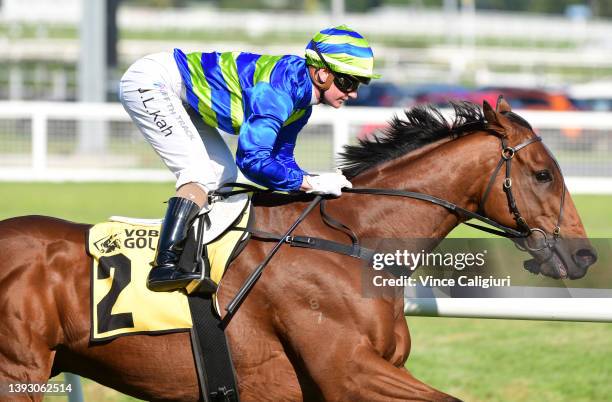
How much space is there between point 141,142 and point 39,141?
1.29 m

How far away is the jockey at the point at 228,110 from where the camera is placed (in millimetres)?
3490

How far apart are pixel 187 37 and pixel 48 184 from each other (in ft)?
116

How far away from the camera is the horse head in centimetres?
361

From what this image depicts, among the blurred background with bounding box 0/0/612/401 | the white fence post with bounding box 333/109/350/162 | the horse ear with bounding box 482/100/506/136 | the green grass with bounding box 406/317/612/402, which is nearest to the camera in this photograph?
the horse ear with bounding box 482/100/506/136

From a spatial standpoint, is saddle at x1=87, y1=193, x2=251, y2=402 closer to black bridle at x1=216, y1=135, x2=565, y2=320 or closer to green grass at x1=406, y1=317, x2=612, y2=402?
black bridle at x1=216, y1=135, x2=565, y2=320

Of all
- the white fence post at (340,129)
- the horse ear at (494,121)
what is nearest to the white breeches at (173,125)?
the horse ear at (494,121)

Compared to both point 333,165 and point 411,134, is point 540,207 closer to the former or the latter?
point 411,134

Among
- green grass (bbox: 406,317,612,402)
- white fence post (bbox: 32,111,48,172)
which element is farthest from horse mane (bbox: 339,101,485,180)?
white fence post (bbox: 32,111,48,172)

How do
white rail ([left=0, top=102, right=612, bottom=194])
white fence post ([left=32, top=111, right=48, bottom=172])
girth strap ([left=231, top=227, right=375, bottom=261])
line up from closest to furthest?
girth strap ([left=231, top=227, right=375, bottom=261]) < white rail ([left=0, top=102, right=612, bottom=194]) < white fence post ([left=32, top=111, right=48, bottom=172])

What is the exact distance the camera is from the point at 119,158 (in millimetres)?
13188

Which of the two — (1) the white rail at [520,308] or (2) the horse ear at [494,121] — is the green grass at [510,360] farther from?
(2) the horse ear at [494,121]

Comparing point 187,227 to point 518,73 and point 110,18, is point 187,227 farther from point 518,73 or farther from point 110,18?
point 518,73

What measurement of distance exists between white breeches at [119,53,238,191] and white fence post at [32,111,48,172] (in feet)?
29.4

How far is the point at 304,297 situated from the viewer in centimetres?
351
